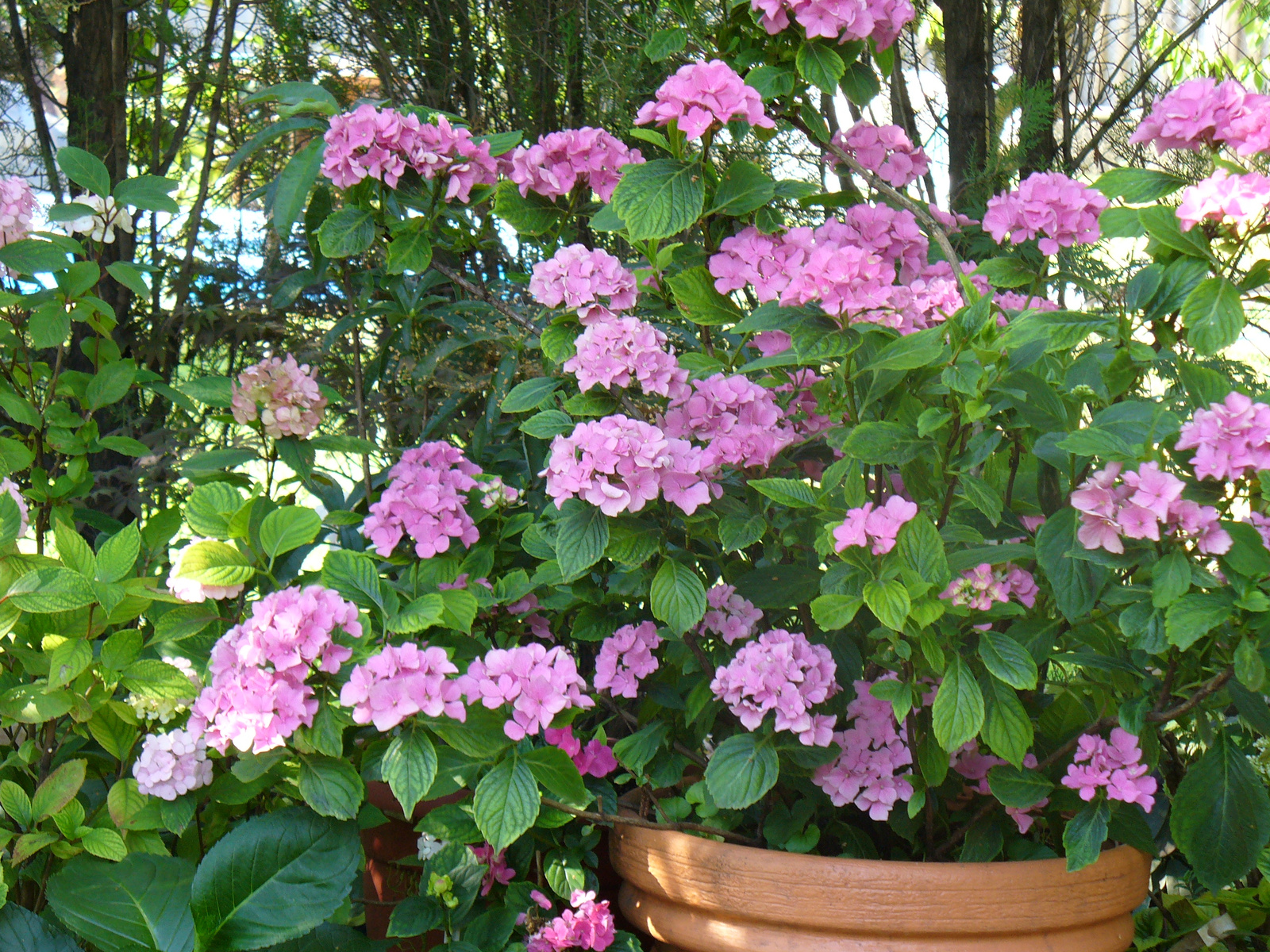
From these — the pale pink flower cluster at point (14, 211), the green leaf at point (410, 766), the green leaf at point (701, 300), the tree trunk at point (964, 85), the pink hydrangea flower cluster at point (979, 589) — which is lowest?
the green leaf at point (410, 766)

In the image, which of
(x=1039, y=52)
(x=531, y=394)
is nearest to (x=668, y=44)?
(x=531, y=394)

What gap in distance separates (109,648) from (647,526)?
19.9 inches

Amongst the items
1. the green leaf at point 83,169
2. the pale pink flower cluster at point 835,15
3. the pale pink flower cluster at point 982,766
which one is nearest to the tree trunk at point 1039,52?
the pale pink flower cluster at point 835,15

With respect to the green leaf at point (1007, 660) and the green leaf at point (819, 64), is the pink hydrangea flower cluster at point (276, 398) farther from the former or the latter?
the green leaf at point (1007, 660)

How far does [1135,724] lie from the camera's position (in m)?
0.84

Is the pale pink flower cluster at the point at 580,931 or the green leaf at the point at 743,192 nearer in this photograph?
the pale pink flower cluster at the point at 580,931

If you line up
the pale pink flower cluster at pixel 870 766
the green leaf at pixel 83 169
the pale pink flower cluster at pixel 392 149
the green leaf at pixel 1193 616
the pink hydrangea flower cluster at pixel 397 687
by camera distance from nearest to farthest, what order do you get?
the green leaf at pixel 1193 616, the pink hydrangea flower cluster at pixel 397 687, the pale pink flower cluster at pixel 870 766, the pale pink flower cluster at pixel 392 149, the green leaf at pixel 83 169

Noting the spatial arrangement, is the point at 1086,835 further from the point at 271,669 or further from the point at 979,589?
the point at 271,669

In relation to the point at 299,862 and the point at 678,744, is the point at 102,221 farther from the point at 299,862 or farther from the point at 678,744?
the point at 678,744

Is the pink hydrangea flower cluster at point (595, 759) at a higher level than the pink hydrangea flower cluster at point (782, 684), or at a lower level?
lower

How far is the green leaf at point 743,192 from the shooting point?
3.39ft

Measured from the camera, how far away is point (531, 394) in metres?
1.04

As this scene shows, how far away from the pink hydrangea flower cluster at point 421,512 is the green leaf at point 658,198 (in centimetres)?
36

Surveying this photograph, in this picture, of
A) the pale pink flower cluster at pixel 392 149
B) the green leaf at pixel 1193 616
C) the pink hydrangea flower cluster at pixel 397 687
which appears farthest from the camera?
the pale pink flower cluster at pixel 392 149
